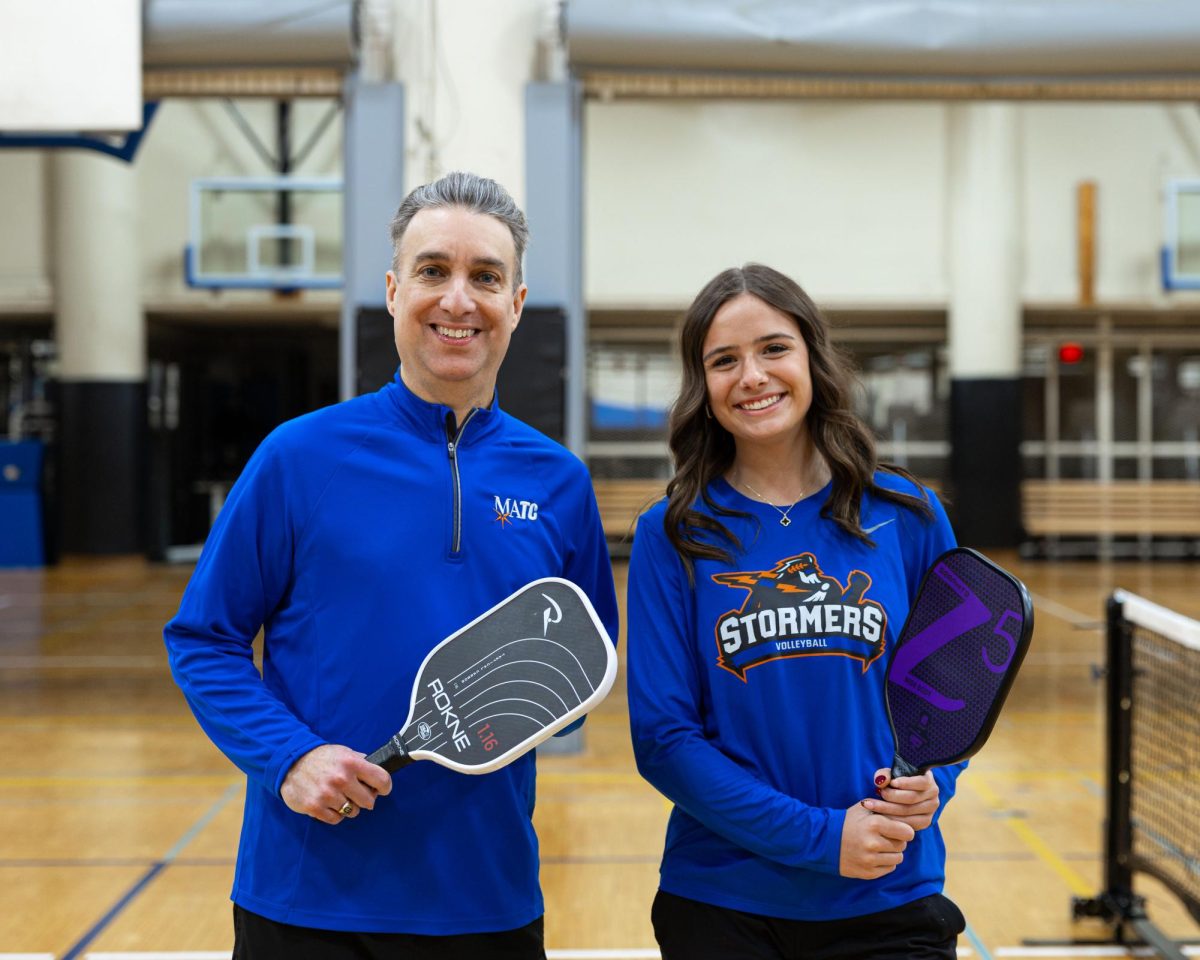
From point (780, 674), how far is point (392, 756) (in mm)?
611

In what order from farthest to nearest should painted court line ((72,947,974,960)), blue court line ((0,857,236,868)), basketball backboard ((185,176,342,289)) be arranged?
basketball backboard ((185,176,342,289)) → blue court line ((0,857,236,868)) → painted court line ((72,947,974,960))

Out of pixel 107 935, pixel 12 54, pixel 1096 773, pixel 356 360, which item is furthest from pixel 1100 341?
pixel 107 935

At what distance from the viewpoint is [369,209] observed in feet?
20.1

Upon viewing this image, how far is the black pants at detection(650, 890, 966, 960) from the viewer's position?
191cm

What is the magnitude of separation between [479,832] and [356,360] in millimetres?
4495

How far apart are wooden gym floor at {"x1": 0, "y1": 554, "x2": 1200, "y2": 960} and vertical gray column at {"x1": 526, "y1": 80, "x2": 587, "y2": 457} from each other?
2.07 meters

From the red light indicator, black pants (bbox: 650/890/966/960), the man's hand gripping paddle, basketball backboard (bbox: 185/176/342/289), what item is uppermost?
basketball backboard (bbox: 185/176/342/289)

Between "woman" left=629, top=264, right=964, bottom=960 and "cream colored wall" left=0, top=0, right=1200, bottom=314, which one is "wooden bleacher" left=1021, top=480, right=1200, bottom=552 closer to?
"cream colored wall" left=0, top=0, right=1200, bottom=314

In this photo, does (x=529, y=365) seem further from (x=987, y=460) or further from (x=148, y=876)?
(x=987, y=460)

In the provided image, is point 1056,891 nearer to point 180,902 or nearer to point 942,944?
point 942,944

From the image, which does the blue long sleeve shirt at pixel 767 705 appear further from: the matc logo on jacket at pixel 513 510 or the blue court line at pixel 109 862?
the blue court line at pixel 109 862

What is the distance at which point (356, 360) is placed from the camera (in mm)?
6133

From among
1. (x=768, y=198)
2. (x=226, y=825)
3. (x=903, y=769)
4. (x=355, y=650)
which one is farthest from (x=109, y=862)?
(x=768, y=198)

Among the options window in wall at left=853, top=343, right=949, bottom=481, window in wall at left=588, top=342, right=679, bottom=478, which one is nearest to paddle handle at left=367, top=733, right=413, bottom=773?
window in wall at left=588, top=342, right=679, bottom=478
